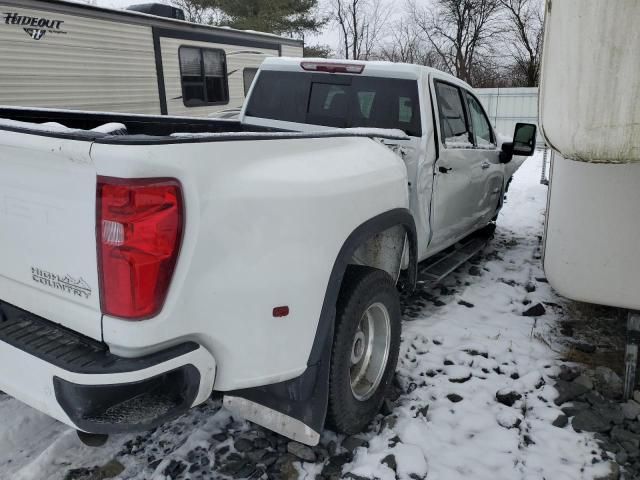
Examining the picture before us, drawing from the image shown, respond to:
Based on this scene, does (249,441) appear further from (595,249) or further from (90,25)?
(90,25)

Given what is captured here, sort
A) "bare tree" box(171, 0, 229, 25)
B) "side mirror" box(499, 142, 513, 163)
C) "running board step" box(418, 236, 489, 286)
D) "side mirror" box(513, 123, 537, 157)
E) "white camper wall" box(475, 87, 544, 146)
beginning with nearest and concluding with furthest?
1. "running board step" box(418, 236, 489, 286)
2. "side mirror" box(513, 123, 537, 157)
3. "side mirror" box(499, 142, 513, 163)
4. "white camper wall" box(475, 87, 544, 146)
5. "bare tree" box(171, 0, 229, 25)

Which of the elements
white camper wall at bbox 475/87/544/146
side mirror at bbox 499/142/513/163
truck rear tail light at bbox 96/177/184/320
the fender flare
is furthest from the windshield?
white camper wall at bbox 475/87/544/146

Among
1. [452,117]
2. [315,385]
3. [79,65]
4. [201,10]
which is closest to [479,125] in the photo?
[452,117]

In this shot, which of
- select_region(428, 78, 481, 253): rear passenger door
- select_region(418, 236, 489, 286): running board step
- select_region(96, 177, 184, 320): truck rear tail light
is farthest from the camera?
select_region(418, 236, 489, 286): running board step

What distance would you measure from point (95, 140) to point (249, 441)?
1.70 m

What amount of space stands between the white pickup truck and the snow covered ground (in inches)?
9.8

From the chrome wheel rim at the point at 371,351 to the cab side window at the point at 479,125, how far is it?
242 centimetres

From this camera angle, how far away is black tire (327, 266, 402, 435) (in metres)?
2.44

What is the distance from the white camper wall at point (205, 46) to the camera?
9.70 m

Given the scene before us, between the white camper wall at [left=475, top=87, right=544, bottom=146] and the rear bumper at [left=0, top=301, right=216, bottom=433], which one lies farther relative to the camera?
the white camper wall at [left=475, top=87, right=544, bottom=146]

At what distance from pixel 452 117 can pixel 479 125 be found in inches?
37.2

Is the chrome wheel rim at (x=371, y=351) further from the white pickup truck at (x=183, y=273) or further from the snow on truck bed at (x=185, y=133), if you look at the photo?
the snow on truck bed at (x=185, y=133)

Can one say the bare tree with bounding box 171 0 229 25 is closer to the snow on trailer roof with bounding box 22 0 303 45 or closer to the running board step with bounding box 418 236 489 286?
the snow on trailer roof with bounding box 22 0 303 45

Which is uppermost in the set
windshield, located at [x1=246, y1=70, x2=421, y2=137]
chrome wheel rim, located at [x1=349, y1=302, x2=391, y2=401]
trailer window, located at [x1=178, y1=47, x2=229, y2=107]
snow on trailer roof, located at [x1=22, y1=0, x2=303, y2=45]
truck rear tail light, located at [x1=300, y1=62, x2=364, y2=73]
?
snow on trailer roof, located at [x1=22, y1=0, x2=303, y2=45]
